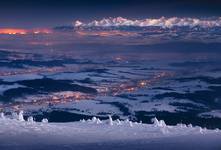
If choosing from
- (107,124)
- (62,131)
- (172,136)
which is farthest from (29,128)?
(172,136)

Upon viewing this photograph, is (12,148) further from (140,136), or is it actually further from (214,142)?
(214,142)

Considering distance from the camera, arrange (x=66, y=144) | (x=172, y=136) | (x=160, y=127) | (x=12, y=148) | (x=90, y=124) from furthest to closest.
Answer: (x=90, y=124) < (x=160, y=127) < (x=172, y=136) < (x=66, y=144) < (x=12, y=148)

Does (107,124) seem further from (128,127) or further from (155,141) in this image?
(155,141)

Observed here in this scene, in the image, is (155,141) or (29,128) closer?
(155,141)

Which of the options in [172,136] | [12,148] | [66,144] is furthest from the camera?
[172,136]

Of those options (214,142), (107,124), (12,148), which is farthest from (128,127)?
(12,148)

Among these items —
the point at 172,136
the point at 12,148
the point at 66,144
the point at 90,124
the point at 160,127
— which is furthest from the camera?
the point at 90,124
